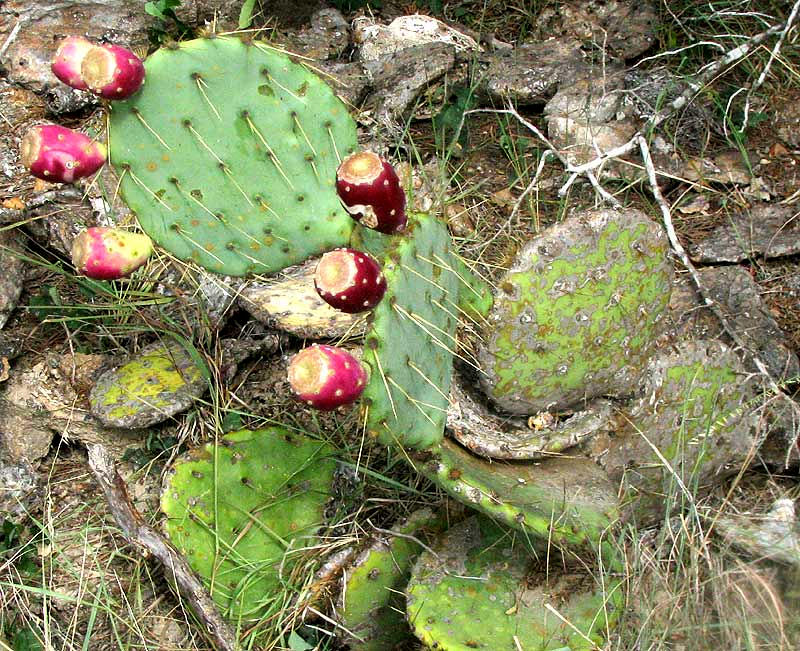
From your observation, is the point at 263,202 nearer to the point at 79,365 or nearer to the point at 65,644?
the point at 79,365

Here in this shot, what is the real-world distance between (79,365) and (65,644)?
0.71 meters

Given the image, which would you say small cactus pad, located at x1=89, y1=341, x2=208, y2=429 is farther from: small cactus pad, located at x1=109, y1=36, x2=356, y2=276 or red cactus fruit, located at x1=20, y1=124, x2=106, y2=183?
red cactus fruit, located at x1=20, y1=124, x2=106, y2=183

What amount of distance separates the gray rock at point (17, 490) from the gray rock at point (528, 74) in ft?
5.43

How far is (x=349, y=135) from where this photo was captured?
1.92 meters

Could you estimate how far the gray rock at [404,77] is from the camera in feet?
8.67

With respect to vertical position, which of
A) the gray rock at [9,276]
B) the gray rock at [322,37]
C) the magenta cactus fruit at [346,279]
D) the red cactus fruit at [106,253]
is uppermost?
the magenta cactus fruit at [346,279]

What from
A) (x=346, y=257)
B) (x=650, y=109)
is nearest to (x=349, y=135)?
(x=346, y=257)

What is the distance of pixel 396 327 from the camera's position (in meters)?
1.38

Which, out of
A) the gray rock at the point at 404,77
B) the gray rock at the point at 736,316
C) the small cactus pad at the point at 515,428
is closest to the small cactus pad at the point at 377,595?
the small cactus pad at the point at 515,428

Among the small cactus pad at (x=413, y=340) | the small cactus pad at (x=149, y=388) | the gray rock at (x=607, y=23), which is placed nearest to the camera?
the small cactus pad at (x=413, y=340)

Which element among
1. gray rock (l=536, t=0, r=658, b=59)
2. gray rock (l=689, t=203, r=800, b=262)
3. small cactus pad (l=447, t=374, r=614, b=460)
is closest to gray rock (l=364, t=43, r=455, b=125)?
gray rock (l=536, t=0, r=658, b=59)

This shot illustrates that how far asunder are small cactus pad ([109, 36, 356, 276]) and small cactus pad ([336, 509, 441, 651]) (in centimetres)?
67

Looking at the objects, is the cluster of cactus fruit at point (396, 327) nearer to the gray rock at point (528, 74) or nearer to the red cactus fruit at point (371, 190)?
the red cactus fruit at point (371, 190)

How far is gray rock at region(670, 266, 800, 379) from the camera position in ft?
7.21
